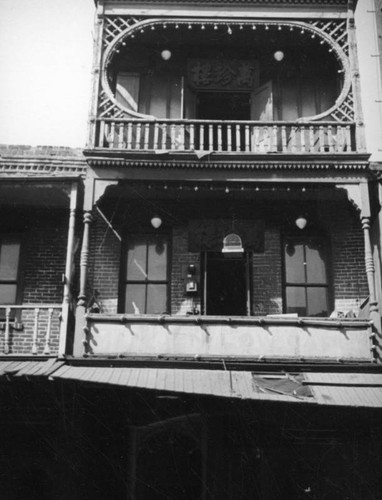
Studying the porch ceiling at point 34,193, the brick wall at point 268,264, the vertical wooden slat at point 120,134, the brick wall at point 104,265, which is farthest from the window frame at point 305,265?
the porch ceiling at point 34,193

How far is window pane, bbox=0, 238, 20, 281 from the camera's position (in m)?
12.6

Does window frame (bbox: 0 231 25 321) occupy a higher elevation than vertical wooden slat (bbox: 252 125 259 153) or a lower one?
lower

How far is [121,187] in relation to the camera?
39.4 ft

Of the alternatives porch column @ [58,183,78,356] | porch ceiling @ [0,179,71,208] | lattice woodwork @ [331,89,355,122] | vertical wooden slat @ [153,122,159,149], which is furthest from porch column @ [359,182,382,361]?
porch ceiling @ [0,179,71,208]

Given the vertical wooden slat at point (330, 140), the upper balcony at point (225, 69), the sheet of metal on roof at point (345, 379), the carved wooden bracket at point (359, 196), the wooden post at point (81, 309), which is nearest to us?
the sheet of metal on roof at point (345, 379)

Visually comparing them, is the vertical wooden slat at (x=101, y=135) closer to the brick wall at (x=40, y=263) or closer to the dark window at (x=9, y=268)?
the brick wall at (x=40, y=263)

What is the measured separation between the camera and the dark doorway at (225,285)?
42.7 ft

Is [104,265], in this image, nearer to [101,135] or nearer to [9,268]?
[9,268]

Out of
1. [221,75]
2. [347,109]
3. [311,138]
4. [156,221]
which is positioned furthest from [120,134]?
[347,109]

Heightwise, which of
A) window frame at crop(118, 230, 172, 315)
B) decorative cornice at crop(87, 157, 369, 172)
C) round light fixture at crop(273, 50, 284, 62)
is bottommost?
window frame at crop(118, 230, 172, 315)

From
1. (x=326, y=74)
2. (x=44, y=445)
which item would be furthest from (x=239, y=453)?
(x=326, y=74)

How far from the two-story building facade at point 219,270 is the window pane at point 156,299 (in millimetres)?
30

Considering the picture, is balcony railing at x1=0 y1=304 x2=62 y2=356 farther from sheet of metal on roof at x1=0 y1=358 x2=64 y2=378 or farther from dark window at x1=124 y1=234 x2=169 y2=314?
dark window at x1=124 y1=234 x2=169 y2=314

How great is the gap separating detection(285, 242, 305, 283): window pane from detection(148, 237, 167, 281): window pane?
2.59 meters
